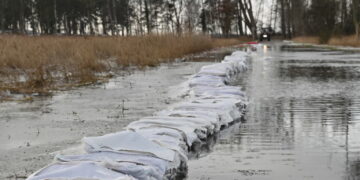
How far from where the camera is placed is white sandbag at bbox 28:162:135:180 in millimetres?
3082

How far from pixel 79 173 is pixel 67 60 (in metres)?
9.44

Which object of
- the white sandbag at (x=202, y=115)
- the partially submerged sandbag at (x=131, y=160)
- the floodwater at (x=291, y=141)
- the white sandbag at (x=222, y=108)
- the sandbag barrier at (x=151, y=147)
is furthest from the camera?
the white sandbag at (x=222, y=108)

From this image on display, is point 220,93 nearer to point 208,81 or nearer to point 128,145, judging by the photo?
point 208,81

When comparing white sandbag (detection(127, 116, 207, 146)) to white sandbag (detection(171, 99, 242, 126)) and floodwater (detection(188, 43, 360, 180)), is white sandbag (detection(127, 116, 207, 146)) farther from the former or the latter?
white sandbag (detection(171, 99, 242, 126))

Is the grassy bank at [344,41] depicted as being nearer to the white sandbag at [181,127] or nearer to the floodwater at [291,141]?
the floodwater at [291,141]

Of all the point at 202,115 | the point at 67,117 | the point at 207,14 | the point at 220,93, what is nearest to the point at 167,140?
the point at 202,115

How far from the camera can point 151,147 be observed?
3.89 metres

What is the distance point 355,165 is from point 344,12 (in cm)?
3765

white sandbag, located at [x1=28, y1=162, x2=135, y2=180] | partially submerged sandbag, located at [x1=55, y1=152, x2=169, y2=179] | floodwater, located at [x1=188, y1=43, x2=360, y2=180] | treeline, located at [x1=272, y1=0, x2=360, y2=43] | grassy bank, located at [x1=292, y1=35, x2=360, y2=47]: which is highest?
treeline, located at [x1=272, y1=0, x2=360, y2=43]

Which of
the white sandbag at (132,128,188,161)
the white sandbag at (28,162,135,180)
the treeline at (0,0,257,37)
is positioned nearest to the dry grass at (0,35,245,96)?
the white sandbag at (132,128,188,161)

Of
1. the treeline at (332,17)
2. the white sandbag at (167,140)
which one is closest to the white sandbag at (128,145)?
the white sandbag at (167,140)

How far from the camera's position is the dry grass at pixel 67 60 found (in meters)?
10.0

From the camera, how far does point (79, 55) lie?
1253cm

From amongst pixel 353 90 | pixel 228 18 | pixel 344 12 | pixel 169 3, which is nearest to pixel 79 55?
pixel 353 90
